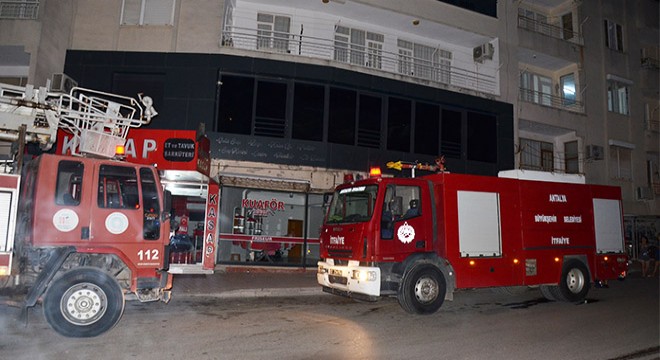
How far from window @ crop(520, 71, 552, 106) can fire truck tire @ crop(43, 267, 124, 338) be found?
67.7 ft

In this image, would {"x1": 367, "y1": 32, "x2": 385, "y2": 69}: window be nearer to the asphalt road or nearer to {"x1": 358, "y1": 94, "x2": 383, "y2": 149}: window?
{"x1": 358, "y1": 94, "x2": 383, "y2": 149}: window

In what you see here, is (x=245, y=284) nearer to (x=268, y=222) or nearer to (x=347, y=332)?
(x=268, y=222)

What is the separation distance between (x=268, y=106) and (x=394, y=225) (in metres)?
8.24

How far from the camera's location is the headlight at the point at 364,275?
785cm

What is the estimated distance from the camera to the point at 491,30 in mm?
19250

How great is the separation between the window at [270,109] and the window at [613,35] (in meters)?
19.3

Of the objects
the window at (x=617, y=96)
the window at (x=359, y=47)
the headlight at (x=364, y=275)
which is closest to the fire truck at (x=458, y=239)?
the headlight at (x=364, y=275)

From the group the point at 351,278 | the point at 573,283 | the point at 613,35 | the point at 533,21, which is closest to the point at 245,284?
the point at 351,278

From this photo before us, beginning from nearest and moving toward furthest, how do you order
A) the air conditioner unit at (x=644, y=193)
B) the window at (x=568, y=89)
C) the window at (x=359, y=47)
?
the window at (x=359, y=47) < the air conditioner unit at (x=644, y=193) < the window at (x=568, y=89)

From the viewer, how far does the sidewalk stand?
408 inches

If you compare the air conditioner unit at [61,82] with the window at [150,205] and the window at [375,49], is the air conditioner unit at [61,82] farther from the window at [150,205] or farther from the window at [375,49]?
the window at [375,49]

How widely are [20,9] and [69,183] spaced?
470 inches

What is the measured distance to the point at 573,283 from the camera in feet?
33.4

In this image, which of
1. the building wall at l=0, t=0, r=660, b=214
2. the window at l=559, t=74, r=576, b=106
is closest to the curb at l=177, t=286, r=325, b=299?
the building wall at l=0, t=0, r=660, b=214
